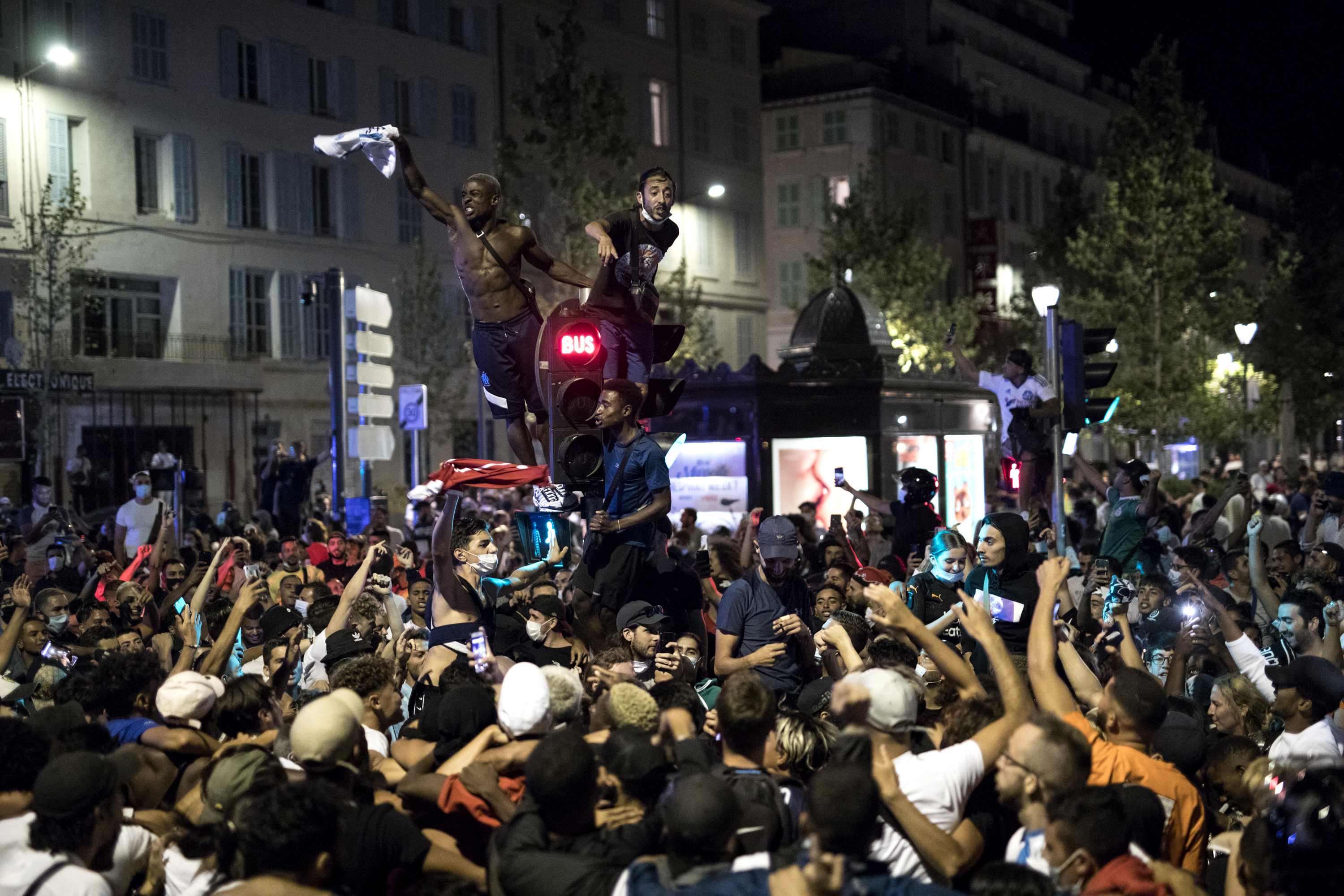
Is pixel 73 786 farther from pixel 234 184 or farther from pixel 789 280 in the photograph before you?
pixel 789 280

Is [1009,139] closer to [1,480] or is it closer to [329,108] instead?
[329,108]

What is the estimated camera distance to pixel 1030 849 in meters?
4.38

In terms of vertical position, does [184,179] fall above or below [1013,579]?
above

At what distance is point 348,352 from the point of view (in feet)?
49.2

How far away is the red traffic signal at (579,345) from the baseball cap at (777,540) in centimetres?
147

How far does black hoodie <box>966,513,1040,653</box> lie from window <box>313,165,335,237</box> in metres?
31.5

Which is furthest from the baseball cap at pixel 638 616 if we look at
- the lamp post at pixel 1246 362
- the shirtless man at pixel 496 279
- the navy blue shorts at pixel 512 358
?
the lamp post at pixel 1246 362

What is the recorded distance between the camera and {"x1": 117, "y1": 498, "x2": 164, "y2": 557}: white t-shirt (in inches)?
567

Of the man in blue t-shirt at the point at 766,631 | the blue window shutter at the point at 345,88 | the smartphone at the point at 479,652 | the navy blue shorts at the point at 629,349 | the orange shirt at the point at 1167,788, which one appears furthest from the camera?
the blue window shutter at the point at 345,88

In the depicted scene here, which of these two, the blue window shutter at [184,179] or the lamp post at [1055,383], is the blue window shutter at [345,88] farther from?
the lamp post at [1055,383]

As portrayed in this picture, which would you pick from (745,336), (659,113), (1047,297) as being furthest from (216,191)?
(1047,297)

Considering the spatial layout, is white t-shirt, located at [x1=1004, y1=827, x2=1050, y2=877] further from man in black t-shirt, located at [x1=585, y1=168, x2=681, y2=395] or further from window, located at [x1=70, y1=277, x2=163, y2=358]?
window, located at [x1=70, y1=277, x2=163, y2=358]

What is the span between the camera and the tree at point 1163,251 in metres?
33.8

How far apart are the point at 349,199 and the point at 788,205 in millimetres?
18451
